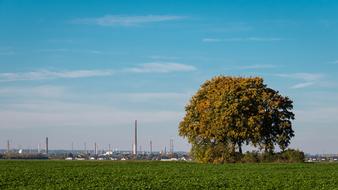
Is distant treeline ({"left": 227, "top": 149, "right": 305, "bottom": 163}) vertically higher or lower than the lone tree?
lower

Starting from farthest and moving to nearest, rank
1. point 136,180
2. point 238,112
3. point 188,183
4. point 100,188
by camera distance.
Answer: point 238,112 < point 136,180 < point 188,183 < point 100,188

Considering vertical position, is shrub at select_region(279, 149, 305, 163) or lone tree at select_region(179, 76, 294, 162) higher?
lone tree at select_region(179, 76, 294, 162)

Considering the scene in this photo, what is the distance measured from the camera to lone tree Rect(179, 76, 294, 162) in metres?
80.5

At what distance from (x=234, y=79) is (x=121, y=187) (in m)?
49.1

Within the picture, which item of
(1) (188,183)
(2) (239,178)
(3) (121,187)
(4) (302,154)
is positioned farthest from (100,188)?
(4) (302,154)

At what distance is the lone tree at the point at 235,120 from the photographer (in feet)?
264

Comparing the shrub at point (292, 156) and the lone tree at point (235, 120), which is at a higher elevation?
the lone tree at point (235, 120)

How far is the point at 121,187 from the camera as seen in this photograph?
124 feet

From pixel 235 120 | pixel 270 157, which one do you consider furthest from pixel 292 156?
pixel 235 120

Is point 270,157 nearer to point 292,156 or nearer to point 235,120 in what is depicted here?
point 292,156

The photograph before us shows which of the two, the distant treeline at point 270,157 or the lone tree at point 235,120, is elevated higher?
the lone tree at point 235,120

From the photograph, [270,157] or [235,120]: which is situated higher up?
[235,120]

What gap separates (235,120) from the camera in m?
80.4

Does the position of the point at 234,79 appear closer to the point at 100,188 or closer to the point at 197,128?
the point at 197,128
